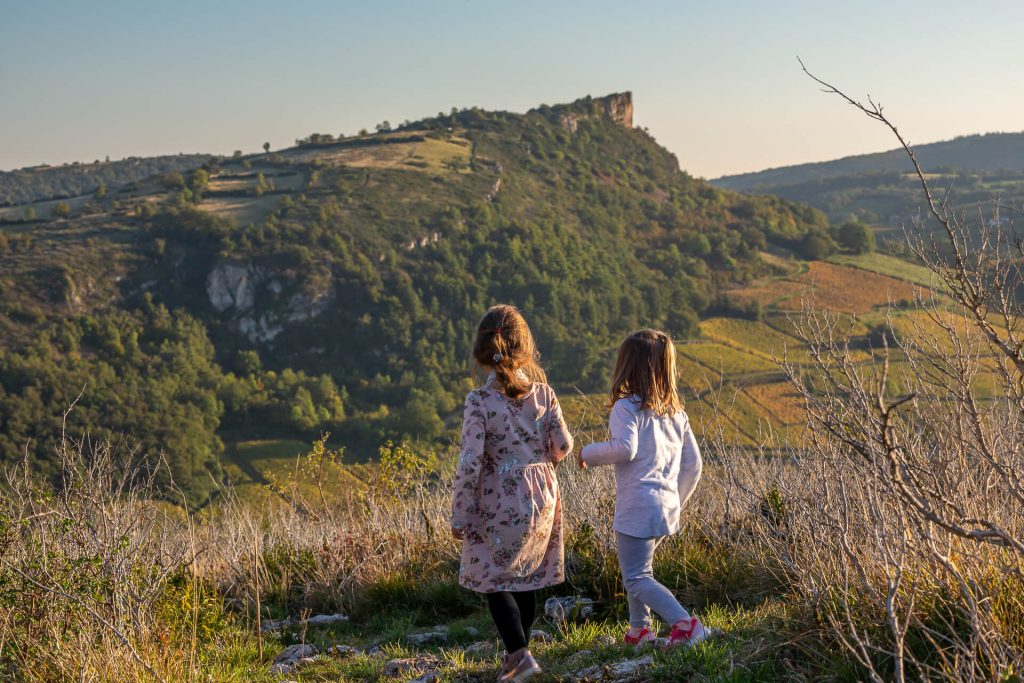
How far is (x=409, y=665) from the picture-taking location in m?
3.62

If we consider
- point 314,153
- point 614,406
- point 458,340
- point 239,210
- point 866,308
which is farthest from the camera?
point 314,153

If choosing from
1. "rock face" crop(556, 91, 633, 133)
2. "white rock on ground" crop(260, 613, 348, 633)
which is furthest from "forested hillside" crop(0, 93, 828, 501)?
"white rock on ground" crop(260, 613, 348, 633)

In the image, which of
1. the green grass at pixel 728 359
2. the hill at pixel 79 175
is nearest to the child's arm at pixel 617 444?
the green grass at pixel 728 359

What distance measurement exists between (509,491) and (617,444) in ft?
1.55

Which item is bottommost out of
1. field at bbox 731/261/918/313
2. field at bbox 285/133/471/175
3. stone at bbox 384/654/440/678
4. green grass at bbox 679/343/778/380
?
green grass at bbox 679/343/778/380

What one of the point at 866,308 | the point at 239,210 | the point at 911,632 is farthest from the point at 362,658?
the point at 239,210

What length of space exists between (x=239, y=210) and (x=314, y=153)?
25.9m

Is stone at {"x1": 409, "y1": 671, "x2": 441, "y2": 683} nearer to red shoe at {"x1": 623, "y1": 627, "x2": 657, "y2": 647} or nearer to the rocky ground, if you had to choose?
the rocky ground

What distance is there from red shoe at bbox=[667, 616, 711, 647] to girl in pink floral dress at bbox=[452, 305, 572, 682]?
0.54 m

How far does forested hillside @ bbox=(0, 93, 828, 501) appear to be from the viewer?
59812mm

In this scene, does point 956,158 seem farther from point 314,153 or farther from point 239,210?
point 239,210

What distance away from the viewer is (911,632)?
2568mm

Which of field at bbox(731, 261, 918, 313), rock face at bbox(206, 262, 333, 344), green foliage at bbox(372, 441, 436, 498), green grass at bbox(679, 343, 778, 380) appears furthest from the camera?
rock face at bbox(206, 262, 333, 344)

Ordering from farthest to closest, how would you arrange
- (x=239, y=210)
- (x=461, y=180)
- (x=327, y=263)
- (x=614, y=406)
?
1. (x=461, y=180)
2. (x=239, y=210)
3. (x=327, y=263)
4. (x=614, y=406)
